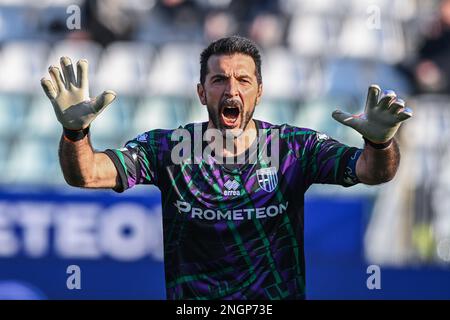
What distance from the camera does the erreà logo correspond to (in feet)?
16.9

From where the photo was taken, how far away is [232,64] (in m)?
5.23

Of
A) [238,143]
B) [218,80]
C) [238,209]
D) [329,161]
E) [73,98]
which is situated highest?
[218,80]

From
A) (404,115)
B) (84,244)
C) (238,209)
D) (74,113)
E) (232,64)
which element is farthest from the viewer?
(84,244)

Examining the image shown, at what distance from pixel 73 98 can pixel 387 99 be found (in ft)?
5.32

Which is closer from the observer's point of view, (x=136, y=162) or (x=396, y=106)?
(x=396, y=106)

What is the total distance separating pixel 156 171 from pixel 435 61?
5.44 meters

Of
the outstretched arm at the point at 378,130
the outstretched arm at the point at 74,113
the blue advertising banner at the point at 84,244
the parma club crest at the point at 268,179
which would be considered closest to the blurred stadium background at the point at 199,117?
the blue advertising banner at the point at 84,244

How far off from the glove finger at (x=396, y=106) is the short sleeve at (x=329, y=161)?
398 millimetres

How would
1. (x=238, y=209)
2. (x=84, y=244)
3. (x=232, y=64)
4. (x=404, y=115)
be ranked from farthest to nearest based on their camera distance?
(x=84, y=244) < (x=232, y=64) < (x=238, y=209) < (x=404, y=115)

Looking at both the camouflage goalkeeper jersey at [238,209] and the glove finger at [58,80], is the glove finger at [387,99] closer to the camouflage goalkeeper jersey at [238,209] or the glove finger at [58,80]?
the camouflage goalkeeper jersey at [238,209]

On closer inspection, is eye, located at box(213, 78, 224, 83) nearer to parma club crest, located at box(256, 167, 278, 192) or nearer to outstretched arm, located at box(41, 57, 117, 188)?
parma club crest, located at box(256, 167, 278, 192)

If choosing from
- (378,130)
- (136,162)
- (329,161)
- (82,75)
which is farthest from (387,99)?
(82,75)

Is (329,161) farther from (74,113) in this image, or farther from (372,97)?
(74,113)

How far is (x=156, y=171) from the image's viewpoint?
17.3ft
